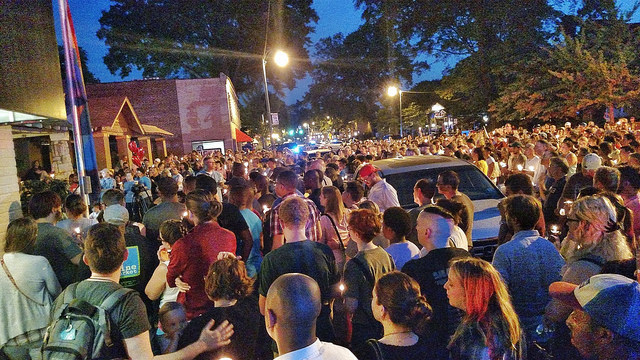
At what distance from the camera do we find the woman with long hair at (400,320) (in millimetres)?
2498

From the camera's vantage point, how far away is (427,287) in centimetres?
338

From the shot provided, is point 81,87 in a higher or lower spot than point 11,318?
higher

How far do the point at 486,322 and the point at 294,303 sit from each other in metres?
1.01

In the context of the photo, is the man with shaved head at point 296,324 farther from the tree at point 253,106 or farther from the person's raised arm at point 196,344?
the tree at point 253,106

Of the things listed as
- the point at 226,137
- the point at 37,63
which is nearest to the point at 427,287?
the point at 37,63

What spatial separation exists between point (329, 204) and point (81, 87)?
6.32 metres

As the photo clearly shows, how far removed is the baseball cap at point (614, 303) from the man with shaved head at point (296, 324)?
1.07 m

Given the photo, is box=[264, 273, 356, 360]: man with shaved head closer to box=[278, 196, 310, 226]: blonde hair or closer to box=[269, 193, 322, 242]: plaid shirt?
box=[278, 196, 310, 226]: blonde hair

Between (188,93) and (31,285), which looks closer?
(31,285)

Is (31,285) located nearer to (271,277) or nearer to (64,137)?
(271,277)

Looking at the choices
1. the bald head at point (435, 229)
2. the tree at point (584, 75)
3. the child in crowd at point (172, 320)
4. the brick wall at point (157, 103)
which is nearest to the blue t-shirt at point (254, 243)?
the child in crowd at point (172, 320)

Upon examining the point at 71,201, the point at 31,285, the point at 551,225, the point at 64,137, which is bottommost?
the point at 551,225

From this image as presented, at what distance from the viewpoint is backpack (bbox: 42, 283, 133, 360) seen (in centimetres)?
255

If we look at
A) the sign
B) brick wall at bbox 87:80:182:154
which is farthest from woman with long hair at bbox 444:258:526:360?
brick wall at bbox 87:80:182:154
